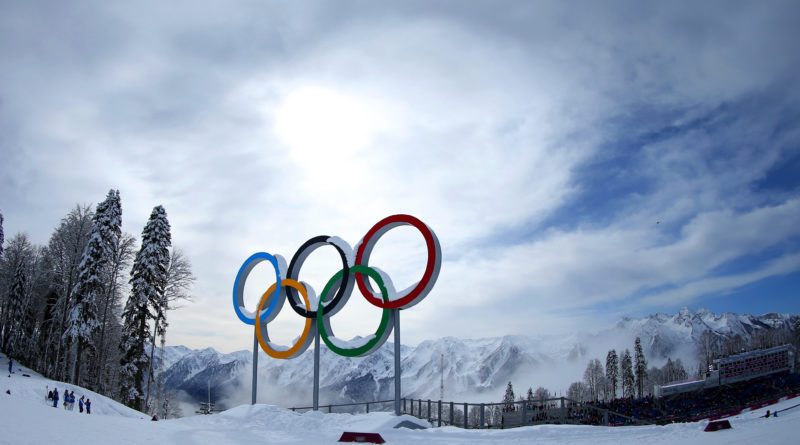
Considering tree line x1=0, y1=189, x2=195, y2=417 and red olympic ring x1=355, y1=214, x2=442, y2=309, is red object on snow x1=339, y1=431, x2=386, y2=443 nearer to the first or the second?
red olympic ring x1=355, y1=214, x2=442, y2=309

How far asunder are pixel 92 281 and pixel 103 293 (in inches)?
65.2

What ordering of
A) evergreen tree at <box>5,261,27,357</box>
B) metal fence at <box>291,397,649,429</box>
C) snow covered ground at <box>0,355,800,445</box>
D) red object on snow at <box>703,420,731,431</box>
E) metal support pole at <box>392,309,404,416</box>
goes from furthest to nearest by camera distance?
evergreen tree at <box>5,261,27,357</box> → metal support pole at <box>392,309,404,416</box> → metal fence at <box>291,397,649,429</box> → red object on snow at <box>703,420,731,431</box> → snow covered ground at <box>0,355,800,445</box>

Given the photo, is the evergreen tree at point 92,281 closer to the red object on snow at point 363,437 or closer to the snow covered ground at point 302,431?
the snow covered ground at point 302,431

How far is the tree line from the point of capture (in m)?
31.6

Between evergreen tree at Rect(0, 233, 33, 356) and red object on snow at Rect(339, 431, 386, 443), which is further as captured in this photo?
evergreen tree at Rect(0, 233, 33, 356)

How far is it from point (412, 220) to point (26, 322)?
4611cm

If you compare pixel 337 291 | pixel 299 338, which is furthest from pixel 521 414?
pixel 299 338

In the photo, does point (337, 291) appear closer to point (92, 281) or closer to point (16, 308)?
point (92, 281)

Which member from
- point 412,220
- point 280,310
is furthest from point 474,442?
point 280,310

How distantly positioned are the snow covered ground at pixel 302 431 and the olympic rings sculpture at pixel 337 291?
3673mm

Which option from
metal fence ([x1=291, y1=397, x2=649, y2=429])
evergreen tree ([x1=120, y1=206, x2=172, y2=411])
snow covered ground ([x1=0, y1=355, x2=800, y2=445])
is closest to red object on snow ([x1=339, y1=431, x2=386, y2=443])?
snow covered ground ([x1=0, y1=355, x2=800, y2=445])

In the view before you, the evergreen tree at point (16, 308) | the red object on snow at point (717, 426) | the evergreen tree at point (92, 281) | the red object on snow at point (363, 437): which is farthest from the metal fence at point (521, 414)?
the evergreen tree at point (16, 308)

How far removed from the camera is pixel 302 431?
18922mm

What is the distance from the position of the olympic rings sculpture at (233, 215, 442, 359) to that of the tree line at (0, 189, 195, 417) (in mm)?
7740
